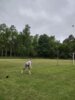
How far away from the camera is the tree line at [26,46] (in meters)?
110

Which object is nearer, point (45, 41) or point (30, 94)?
point (30, 94)

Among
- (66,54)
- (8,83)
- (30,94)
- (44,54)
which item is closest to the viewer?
(30,94)

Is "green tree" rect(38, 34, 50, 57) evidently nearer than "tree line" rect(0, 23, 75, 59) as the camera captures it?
No

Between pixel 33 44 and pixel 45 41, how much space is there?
768 cm

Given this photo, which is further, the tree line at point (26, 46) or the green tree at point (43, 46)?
the green tree at point (43, 46)

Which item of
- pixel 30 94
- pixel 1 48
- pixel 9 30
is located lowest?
pixel 30 94

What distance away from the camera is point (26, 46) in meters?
112

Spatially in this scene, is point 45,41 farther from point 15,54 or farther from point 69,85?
point 69,85

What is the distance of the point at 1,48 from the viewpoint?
369ft

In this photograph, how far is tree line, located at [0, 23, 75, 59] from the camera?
110213mm

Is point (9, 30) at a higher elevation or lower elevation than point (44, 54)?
higher

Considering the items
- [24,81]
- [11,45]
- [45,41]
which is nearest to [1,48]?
[11,45]

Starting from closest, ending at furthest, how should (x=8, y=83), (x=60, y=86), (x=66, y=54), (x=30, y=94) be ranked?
(x=30, y=94) → (x=60, y=86) → (x=8, y=83) → (x=66, y=54)

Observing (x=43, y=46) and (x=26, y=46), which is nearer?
(x=26, y=46)
